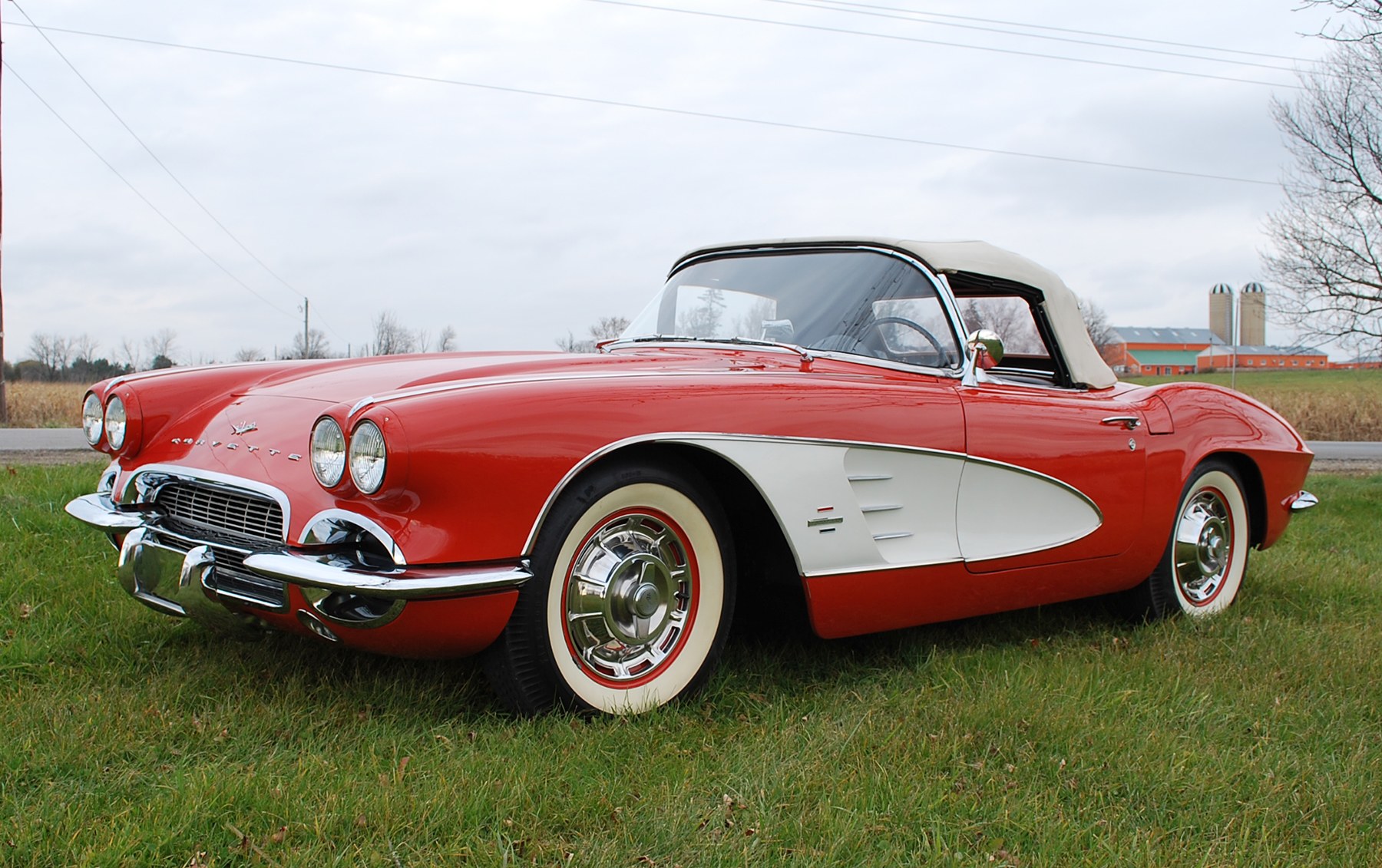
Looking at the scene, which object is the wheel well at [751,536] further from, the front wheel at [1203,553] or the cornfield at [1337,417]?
the cornfield at [1337,417]

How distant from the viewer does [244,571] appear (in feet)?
8.50

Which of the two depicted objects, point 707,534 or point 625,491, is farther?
point 707,534

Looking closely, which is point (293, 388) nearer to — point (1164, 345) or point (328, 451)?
point (328, 451)

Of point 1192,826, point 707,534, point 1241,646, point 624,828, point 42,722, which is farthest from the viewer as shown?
point 1241,646

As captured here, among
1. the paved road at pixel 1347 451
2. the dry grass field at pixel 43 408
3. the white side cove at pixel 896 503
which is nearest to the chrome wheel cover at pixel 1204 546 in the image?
the white side cove at pixel 896 503

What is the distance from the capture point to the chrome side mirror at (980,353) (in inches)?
142

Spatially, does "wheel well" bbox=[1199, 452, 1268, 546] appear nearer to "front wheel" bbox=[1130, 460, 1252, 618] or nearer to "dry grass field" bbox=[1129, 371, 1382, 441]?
"front wheel" bbox=[1130, 460, 1252, 618]

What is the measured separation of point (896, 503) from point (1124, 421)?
1276 mm

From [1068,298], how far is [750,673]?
2210 millimetres

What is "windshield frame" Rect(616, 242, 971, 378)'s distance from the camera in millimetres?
3543

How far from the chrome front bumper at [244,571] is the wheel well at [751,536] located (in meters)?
0.60

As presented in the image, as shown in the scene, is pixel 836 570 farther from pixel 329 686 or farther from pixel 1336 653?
pixel 1336 653

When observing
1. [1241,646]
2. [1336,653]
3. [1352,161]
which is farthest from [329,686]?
[1352,161]

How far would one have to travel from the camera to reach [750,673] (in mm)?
3232
